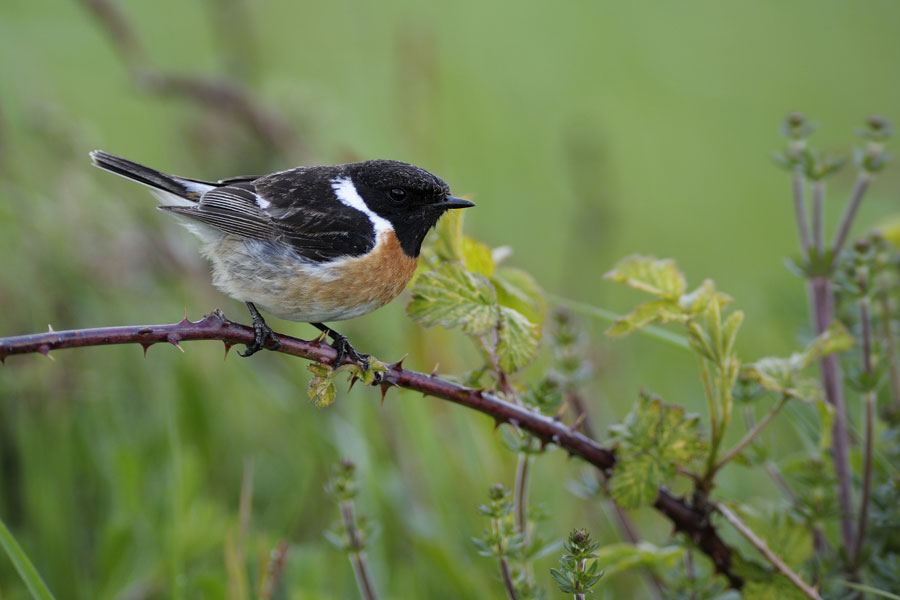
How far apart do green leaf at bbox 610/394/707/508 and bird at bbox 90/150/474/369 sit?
734 millimetres

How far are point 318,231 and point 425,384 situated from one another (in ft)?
3.23

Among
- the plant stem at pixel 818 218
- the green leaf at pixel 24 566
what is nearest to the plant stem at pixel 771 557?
the plant stem at pixel 818 218

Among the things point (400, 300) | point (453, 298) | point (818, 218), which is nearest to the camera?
point (453, 298)

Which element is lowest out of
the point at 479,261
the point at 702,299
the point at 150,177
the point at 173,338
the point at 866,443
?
the point at 866,443

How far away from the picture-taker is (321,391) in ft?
6.67

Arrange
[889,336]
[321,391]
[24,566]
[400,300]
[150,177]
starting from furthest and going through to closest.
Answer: [400,300], [150,177], [889,336], [24,566], [321,391]

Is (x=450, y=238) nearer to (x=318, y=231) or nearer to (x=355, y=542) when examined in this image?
(x=318, y=231)

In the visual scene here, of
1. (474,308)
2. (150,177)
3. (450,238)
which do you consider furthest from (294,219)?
(474,308)

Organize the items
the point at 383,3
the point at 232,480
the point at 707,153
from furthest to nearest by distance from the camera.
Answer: the point at 383,3, the point at 707,153, the point at 232,480

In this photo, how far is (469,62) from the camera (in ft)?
30.1

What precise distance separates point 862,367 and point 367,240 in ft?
4.88

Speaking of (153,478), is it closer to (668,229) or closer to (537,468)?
(537,468)

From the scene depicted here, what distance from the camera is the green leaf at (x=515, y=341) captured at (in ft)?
7.22

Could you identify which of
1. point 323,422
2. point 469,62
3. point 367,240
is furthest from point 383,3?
point 367,240
